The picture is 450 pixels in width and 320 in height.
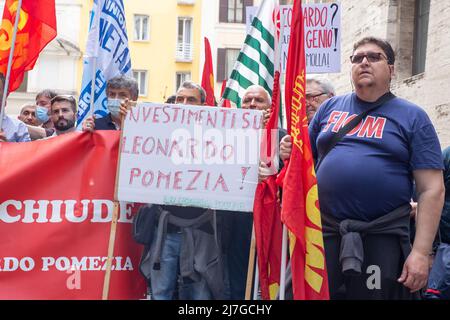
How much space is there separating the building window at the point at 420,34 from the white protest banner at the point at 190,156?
27.6 ft

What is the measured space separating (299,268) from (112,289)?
5.58 ft

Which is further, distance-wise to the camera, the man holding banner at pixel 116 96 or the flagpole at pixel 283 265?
the man holding banner at pixel 116 96

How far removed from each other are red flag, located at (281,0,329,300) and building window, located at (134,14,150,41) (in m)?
39.9

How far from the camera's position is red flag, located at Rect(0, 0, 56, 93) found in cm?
672

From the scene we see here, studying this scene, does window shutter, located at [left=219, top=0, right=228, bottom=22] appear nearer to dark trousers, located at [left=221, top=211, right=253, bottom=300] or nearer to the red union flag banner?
the red union flag banner

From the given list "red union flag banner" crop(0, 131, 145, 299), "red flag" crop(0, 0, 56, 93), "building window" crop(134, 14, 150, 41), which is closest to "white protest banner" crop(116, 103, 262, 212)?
"red union flag banner" crop(0, 131, 145, 299)

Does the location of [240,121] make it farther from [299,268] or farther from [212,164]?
[299,268]

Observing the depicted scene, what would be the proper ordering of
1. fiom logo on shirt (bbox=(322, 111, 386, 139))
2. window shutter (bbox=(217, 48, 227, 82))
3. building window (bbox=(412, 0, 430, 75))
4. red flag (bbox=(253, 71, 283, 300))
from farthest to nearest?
window shutter (bbox=(217, 48, 227, 82)) < building window (bbox=(412, 0, 430, 75)) < red flag (bbox=(253, 71, 283, 300)) < fiom logo on shirt (bbox=(322, 111, 386, 139))

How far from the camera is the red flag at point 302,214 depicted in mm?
4945

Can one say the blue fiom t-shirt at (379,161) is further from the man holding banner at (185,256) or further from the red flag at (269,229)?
the man holding banner at (185,256)

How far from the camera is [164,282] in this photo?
588 centimetres

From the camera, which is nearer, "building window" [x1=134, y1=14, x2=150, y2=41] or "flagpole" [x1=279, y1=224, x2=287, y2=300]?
"flagpole" [x1=279, y1=224, x2=287, y2=300]

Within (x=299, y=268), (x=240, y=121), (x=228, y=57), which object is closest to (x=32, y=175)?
(x=240, y=121)

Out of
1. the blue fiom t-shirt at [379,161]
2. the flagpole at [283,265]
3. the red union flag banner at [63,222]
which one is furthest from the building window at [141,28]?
the blue fiom t-shirt at [379,161]
